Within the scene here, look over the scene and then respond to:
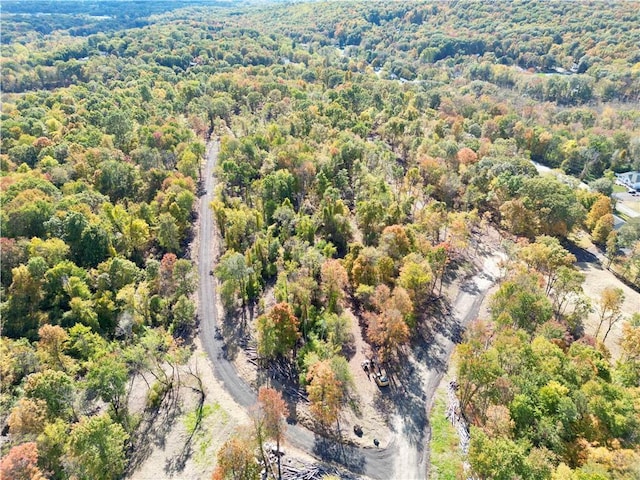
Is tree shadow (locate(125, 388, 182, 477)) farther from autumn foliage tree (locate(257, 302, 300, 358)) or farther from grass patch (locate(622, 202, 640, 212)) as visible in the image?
grass patch (locate(622, 202, 640, 212))

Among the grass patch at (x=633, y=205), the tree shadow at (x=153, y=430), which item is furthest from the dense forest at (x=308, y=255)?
the grass patch at (x=633, y=205)

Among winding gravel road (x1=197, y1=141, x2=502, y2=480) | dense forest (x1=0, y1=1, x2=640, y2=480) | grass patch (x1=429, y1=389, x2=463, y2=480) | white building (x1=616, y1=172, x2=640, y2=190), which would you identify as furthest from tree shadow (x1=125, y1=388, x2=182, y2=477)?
white building (x1=616, y1=172, x2=640, y2=190)

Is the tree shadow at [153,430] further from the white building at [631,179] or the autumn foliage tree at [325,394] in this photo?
the white building at [631,179]

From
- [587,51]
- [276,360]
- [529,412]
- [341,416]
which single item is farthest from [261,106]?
[587,51]

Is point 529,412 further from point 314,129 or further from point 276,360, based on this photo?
point 314,129

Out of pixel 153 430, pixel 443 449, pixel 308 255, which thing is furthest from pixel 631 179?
pixel 153 430
